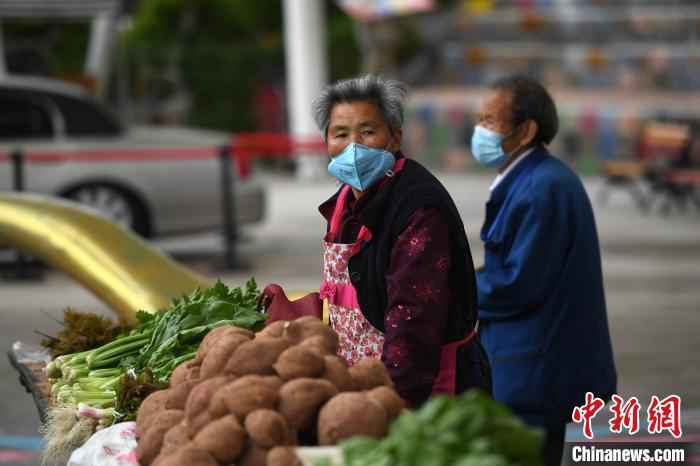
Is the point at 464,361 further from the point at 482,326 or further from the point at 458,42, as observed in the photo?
the point at 458,42

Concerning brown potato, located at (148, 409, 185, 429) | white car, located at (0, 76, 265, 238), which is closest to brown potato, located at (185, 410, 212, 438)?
brown potato, located at (148, 409, 185, 429)

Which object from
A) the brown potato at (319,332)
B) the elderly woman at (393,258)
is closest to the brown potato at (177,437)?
the brown potato at (319,332)

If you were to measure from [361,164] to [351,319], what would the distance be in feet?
1.45

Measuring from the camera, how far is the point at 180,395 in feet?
12.9

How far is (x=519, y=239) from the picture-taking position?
538 centimetres

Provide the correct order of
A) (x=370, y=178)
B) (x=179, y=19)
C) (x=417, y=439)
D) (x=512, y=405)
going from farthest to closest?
1. (x=179, y=19)
2. (x=512, y=405)
3. (x=370, y=178)
4. (x=417, y=439)

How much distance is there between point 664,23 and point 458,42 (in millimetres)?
4083

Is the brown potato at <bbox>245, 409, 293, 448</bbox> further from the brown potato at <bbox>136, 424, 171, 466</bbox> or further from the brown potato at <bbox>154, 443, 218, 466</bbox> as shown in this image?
the brown potato at <bbox>136, 424, 171, 466</bbox>

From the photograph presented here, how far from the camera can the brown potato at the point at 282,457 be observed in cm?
345

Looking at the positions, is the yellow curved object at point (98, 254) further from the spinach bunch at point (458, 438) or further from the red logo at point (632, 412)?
the spinach bunch at point (458, 438)

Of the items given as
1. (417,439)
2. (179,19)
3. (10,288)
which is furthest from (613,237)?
(179,19)

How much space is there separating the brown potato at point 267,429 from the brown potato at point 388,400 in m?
0.21

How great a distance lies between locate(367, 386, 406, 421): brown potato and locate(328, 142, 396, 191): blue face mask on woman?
82cm

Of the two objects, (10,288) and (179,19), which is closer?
(10,288)
